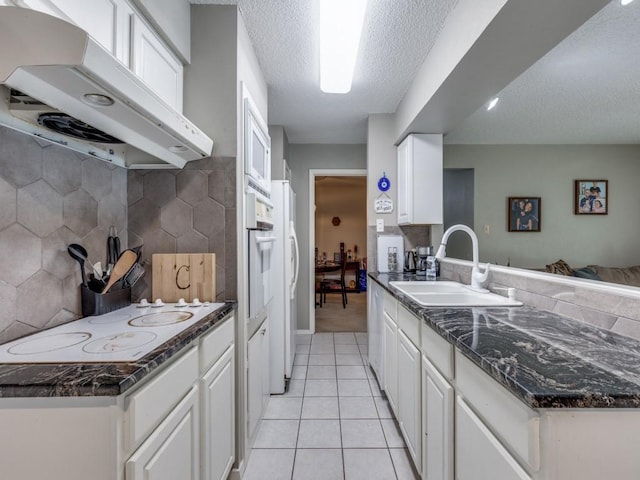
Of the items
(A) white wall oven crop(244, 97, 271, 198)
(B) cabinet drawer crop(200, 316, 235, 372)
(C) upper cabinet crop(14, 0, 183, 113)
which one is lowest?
(B) cabinet drawer crop(200, 316, 235, 372)

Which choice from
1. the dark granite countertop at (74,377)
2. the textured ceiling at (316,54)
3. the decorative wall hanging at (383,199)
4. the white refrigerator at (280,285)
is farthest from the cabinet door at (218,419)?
the decorative wall hanging at (383,199)

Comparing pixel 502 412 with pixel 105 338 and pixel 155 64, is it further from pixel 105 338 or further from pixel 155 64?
pixel 155 64

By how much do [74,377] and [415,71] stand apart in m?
2.67

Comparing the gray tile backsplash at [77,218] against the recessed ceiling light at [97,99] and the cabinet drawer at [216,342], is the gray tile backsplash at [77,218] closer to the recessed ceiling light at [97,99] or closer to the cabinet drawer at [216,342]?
the cabinet drawer at [216,342]

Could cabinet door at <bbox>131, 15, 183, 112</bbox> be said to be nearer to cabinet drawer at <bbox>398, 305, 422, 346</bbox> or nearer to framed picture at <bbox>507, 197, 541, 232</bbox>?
cabinet drawer at <bbox>398, 305, 422, 346</bbox>

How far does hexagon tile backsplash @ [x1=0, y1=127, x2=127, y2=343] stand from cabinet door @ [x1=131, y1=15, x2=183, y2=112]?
1.52 ft

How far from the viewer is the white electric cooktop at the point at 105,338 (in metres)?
0.86

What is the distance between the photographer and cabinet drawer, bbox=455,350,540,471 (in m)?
0.68

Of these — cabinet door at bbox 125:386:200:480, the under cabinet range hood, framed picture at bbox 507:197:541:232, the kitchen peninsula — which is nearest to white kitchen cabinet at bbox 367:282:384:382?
the kitchen peninsula

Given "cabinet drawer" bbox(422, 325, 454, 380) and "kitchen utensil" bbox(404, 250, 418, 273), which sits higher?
"kitchen utensil" bbox(404, 250, 418, 273)

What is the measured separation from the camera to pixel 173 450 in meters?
0.97

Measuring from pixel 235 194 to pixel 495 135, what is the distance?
11.0ft

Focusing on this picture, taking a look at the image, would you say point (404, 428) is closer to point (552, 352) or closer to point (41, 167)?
point (552, 352)

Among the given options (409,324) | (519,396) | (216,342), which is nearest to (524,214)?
(409,324)
